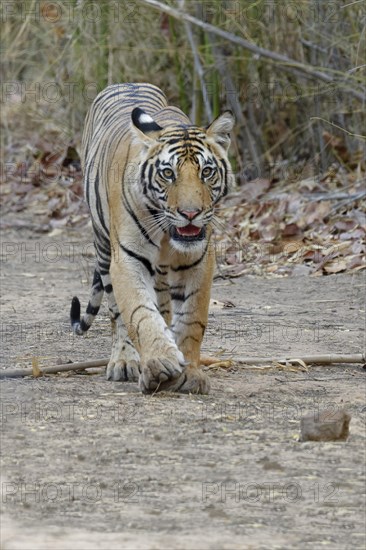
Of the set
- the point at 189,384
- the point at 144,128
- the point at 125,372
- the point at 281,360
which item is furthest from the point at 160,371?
the point at 144,128

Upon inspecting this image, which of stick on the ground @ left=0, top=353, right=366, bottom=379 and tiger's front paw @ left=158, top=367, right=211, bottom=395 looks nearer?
tiger's front paw @ left=158, top=367, right=211, bottom=395

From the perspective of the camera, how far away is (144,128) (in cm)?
608

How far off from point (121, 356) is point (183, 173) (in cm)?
111

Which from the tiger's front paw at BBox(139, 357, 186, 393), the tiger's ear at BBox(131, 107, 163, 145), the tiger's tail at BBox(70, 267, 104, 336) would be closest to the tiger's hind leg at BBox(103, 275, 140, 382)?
the tiger's front paw at BBox(139, 357, 186, 393)

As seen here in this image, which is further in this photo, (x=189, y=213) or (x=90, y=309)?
(x=90, y=309)

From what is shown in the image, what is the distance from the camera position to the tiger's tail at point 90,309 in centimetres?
739

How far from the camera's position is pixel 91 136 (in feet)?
24.7

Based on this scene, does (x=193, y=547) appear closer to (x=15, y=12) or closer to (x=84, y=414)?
(x=84, y=414)

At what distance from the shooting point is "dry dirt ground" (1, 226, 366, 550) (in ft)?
12.8

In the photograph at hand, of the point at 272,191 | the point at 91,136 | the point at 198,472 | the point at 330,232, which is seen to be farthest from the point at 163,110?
the point at 272,191

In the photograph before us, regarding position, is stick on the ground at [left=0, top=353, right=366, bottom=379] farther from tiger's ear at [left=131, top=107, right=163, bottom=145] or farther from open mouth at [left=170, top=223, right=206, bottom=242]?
tiger's ear at [left=131, top=107, right=163, bottom=145]

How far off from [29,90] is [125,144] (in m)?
10.0

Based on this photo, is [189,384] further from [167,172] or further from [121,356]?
[167,172]

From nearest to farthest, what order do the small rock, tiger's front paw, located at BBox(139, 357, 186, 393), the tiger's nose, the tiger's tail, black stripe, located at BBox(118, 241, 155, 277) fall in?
the small rock < tiger's front paw, located at BBox(139, 357, 186, 393) < the tiger's nose < black stripe, located at BBox(118, 241, 155, 277) < the tiger's tail
